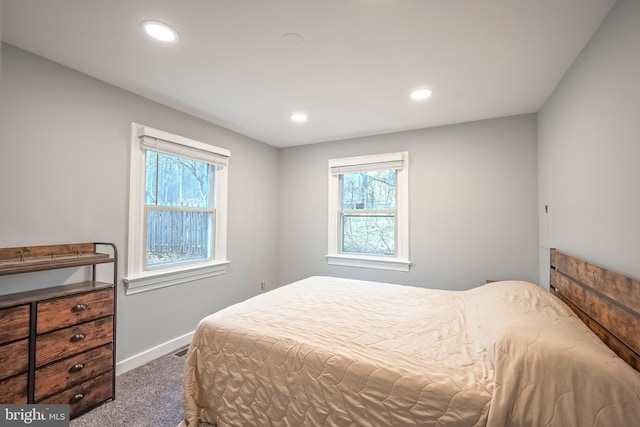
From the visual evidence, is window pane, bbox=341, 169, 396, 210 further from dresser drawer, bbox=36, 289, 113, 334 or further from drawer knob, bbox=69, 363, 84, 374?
drawer knob, bbox=69, 363, 84, 374

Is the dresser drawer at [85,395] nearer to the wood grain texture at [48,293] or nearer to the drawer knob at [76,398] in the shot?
the drawer knob at [76,398]

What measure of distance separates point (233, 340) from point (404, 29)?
81.8 inches

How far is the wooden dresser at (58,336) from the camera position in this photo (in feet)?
5.21

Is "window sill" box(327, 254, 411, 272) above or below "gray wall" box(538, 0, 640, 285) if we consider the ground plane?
below

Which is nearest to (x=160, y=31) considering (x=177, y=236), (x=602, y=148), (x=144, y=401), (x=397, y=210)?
(x=177, y=236)

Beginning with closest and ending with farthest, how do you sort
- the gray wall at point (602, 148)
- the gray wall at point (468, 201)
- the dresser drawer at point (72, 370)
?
the gray wall at point (602, 148) < the dresser drawer at point (72, 370) < the gray wall at point (468, 201)

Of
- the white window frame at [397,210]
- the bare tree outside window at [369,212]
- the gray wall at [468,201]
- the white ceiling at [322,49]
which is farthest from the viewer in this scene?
the bare tree outside window at [369,212]

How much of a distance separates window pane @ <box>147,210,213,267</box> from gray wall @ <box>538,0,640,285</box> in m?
3.34

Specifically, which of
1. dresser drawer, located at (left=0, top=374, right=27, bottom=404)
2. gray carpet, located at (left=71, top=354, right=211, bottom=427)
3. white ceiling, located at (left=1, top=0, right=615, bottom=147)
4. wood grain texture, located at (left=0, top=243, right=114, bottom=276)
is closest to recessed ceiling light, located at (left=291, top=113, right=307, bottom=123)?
white ceiling, located at (left=1, top=0, right=615, bottom=147)

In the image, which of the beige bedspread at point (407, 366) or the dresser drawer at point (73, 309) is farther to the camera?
the dresser drawer at point (73, 309)

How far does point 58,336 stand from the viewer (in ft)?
5.83

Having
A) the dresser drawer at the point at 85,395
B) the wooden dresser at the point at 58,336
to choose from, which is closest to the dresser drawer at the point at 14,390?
the wooden dresser at the point at 58,336

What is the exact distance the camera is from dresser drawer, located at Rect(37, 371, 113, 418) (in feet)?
5.89

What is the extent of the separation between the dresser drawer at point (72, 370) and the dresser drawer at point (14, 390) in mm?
59
